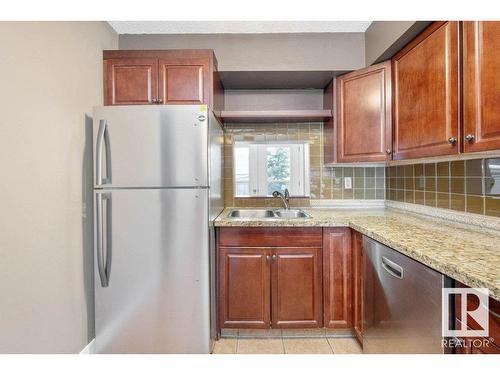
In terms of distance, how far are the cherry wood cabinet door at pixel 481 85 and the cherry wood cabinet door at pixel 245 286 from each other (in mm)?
1377

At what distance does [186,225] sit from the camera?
1830mm

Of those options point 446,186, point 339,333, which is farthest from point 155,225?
point 446,186

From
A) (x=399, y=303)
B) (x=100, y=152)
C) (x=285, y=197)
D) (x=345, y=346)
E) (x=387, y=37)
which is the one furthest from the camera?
(x=285, y=197)

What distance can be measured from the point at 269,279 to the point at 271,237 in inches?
11.9

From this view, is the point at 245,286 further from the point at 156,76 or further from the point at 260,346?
the point at 156,76

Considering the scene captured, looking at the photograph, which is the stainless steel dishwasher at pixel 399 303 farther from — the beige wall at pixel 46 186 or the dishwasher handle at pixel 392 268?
the beige wall at pixel 46 186

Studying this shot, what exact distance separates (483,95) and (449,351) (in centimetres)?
103

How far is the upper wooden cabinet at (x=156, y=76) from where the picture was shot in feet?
6.80

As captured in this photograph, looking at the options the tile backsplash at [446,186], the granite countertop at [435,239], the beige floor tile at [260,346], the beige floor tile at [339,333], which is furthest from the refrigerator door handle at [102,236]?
the tile backsplash at [446,186]

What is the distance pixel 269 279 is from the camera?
2.09m

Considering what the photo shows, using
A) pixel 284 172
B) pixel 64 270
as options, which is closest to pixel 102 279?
pixel 64 270
